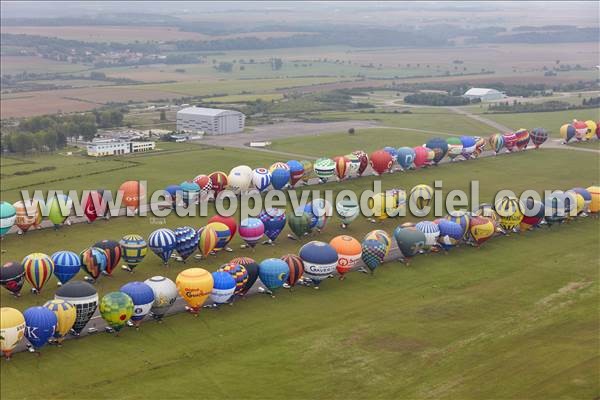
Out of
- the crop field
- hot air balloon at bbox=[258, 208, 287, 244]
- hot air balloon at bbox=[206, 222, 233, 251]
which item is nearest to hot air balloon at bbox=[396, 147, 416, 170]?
the crop field

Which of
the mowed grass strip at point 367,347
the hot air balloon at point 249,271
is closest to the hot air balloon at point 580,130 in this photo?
the mowed grass strip at point 367,347

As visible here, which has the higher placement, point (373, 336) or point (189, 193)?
point (189, 193)

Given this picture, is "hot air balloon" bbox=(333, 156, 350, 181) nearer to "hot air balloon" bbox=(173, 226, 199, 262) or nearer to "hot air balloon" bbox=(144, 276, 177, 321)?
"hot air balloon" bbox=(173, 226, 199, 262)

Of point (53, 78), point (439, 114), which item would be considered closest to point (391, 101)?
point (439, 114)

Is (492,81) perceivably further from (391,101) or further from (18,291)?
(18,291)

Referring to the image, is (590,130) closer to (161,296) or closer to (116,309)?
(161,296)

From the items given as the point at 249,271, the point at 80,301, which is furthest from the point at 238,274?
the point at 80,301
